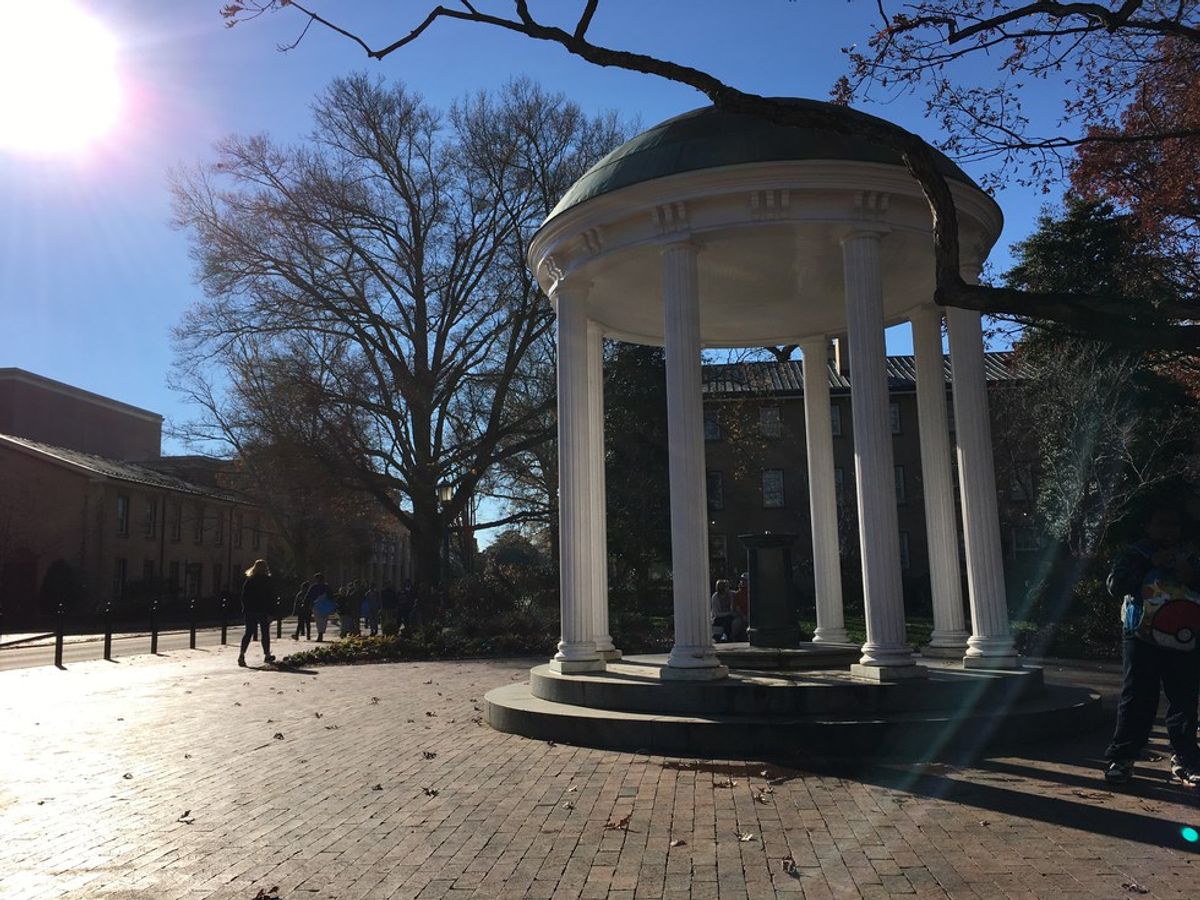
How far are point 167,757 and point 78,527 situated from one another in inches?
1671

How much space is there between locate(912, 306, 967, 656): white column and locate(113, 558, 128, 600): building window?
4533 cm

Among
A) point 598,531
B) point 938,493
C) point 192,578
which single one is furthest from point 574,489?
point 192,578

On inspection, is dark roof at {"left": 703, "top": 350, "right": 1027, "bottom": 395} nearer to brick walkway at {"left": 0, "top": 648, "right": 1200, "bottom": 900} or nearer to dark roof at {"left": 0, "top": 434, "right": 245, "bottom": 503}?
brick walkway at {"left": 0, "top": 648, "right": 1200, "bottom": 900}

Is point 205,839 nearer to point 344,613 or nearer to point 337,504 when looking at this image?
point 337,504

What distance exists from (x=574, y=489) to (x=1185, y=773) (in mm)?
6773

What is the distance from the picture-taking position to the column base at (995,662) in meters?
9.76

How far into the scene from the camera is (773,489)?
1845 inches

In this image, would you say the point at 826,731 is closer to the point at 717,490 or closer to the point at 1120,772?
the point at 1120,772

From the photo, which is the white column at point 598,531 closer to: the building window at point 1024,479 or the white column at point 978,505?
the white column at point 978,505

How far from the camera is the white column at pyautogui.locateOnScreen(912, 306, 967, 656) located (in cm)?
1139

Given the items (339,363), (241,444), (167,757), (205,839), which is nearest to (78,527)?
(241,444)

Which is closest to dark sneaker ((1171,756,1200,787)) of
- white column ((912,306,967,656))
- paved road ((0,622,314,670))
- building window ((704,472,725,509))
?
white column ((912,306,967,656))

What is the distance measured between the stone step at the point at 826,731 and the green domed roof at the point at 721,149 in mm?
5750

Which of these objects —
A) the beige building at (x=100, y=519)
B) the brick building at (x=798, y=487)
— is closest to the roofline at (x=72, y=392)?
the beige building at (x=100, y=519)
